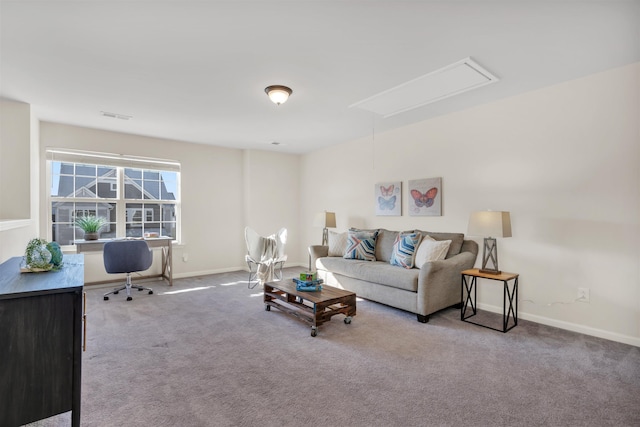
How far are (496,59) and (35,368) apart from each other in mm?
3605

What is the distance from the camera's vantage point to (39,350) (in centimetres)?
147

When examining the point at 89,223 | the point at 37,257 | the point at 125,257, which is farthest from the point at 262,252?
the point at 37,257

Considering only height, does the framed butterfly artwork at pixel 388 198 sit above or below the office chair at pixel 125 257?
above

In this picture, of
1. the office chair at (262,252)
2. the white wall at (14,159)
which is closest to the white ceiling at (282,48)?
the white wall at (14,159)

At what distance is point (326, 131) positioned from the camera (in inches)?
189

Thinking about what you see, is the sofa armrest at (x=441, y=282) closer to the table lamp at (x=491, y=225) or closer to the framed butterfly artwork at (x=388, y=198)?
the table lamp at (x=491, y=225)

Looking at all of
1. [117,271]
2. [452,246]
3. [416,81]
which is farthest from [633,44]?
[117,271]

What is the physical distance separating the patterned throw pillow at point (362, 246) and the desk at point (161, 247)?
271cm

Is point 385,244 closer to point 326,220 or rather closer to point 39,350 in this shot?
point 326,220

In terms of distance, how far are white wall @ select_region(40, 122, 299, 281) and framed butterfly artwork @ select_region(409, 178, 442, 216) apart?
9.65 ft

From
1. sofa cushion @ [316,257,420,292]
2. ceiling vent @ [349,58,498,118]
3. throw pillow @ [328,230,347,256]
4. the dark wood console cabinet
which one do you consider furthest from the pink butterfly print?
the dark wood console cabinet

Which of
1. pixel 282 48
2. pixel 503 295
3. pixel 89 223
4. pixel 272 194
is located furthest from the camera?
pixel 272 194

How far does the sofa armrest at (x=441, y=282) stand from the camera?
3.18 meters

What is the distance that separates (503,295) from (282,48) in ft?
10.5
